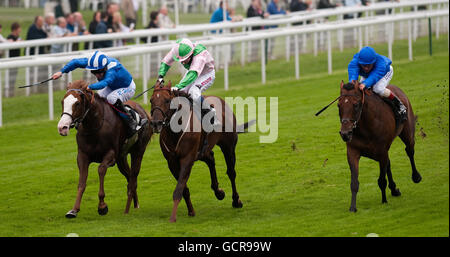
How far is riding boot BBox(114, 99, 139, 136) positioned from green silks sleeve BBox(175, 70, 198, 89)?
1.10m

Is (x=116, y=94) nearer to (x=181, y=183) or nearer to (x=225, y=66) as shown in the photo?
(x=181, y=183)

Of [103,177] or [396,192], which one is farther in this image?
[396,192]

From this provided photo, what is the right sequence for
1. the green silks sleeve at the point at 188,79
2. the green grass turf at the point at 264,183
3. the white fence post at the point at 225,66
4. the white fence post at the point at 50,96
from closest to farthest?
the green grass turf at the point at 264,183, the green silks sleeve at the point at 188,79, the white fence post at the point at 50,96, the white fence post at the point at 225,66

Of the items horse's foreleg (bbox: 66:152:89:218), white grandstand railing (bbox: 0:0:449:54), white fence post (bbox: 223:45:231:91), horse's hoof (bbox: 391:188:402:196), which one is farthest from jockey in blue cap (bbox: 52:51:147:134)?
white fence post (bbox: 223:45:231:91)

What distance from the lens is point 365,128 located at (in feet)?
32.6

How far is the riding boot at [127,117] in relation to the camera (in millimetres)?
10664

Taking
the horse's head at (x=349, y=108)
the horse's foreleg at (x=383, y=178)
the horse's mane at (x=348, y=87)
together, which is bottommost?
the horse's foreleg at (x=383, y=178)

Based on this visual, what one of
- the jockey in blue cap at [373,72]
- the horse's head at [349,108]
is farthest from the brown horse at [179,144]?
the jockey in blue cap at [373,72]

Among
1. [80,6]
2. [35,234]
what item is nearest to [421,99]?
[35,234]

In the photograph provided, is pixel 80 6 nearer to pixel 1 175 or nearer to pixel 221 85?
pixel 221 85

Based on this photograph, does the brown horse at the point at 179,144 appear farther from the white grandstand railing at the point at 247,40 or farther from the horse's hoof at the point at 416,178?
the white grandstand railing at the point at 247,40

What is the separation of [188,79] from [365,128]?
199cm

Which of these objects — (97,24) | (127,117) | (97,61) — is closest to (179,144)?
(127,117)

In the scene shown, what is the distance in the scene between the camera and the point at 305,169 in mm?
12078
